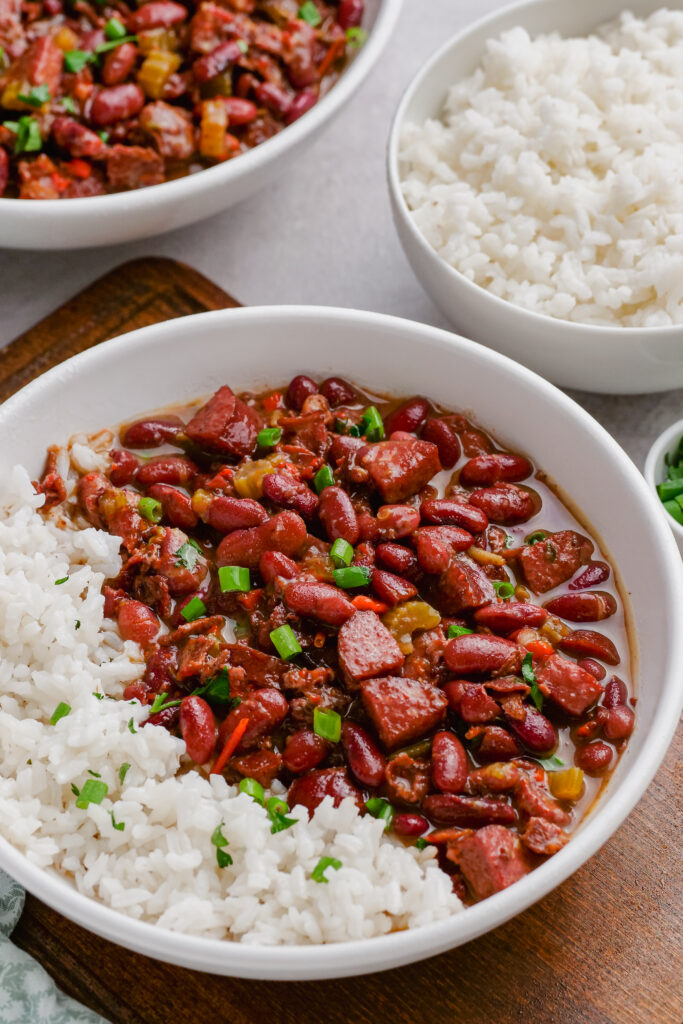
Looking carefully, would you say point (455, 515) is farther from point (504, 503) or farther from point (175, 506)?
point (175, 506)

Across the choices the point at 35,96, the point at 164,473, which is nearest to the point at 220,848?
the point at 164,473

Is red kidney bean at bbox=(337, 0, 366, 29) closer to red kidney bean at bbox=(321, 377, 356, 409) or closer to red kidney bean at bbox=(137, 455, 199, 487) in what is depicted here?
red kidney bean at bbox=(321, 377, 356, 409)

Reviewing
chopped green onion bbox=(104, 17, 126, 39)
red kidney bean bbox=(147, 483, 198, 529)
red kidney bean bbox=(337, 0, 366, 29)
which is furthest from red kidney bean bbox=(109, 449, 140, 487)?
red kidney bean bbox=(337, 0, 366, 29)

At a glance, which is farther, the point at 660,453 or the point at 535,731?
the point at 660,453

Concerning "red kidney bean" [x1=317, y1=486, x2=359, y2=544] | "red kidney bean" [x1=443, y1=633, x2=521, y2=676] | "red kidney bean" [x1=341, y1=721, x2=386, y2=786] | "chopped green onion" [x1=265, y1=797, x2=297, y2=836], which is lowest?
"chopped green onion" [x1=265, y1=797, x2=297, y2=836]

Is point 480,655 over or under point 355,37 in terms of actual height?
under

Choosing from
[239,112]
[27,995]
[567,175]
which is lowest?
[27,995]

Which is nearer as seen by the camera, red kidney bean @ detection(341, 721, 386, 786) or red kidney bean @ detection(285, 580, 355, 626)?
red kidney bean @ detection(341, 721, 386, 786)
